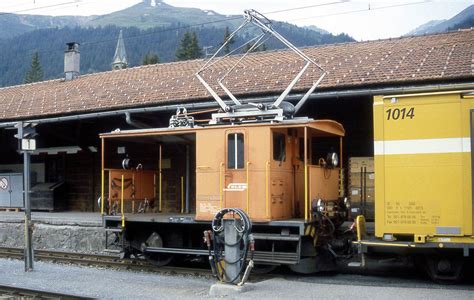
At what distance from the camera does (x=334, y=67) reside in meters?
17.3

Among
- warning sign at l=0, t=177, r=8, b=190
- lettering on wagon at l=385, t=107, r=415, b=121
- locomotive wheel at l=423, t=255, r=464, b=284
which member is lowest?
locomotive wheel at l=423, t=255, r=464, b=284

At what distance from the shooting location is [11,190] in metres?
24.1

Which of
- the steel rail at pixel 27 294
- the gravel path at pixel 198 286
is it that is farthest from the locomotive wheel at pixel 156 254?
the steel rail at pixel 27 294

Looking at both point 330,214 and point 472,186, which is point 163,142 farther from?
point 472,186

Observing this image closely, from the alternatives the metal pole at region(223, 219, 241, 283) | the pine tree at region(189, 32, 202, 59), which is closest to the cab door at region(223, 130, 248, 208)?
the metal pole at region(223, 219, 241, 283)

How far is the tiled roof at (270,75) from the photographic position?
15.4m

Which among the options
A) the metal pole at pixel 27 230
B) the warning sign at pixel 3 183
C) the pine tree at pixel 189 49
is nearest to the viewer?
the metal pole at pixel 27 230

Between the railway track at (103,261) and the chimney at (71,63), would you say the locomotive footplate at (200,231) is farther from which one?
the chimney at (71,63)

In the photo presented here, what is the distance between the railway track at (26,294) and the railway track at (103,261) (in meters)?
3.14

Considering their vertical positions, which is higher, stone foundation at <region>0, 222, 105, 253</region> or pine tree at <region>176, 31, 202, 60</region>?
pine tree at <region>176, 31, 202, 60</region>

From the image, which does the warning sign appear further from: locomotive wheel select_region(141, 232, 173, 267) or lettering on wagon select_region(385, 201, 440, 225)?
lettering on wagon select_region(385, 201, 440, 225)

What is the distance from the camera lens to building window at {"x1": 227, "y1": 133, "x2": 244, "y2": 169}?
467 inches

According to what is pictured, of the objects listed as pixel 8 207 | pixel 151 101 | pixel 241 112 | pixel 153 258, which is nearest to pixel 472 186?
pixel 241 112

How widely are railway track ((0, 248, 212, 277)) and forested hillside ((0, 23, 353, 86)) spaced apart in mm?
135942
